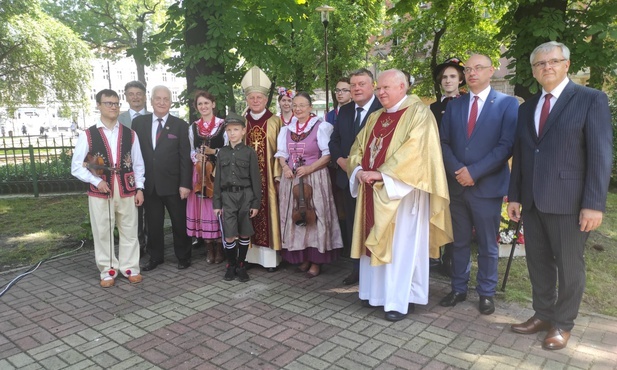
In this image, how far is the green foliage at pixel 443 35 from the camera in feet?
34.4

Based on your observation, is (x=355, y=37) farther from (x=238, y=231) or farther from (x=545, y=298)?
(x=545, y=298)

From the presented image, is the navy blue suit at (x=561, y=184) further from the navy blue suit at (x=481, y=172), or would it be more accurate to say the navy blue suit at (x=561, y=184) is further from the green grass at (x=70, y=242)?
the green grass at (x=70, y=242)

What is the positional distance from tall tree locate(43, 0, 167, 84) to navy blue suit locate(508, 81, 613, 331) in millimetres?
23047

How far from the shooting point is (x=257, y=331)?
3.81 metres

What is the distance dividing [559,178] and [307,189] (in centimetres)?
251

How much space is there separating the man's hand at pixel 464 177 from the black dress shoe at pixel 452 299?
3.61 ft

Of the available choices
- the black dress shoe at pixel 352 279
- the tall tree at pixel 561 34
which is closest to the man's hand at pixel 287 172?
the black dress shoe at pixel 352 279

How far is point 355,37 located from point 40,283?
15735mm

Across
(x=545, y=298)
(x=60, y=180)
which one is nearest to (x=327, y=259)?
(x=545, y=298)

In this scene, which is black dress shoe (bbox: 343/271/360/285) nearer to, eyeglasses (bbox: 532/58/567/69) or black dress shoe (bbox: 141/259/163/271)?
black dress shoe (bbox: 141/259/163/271)

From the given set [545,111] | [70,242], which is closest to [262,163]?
[545,111]

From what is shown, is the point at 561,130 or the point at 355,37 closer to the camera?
the point at 561,130

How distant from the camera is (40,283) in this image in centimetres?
511

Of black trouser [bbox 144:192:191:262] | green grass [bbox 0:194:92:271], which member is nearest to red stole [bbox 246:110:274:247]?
black trouser [bbox 144:192:191:262]
